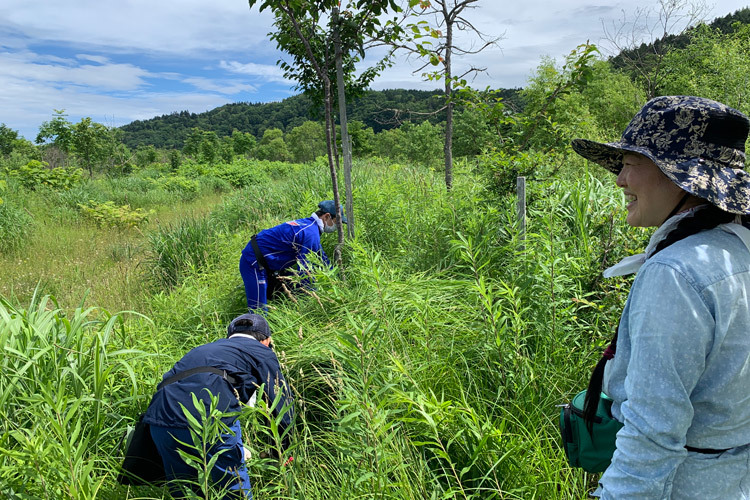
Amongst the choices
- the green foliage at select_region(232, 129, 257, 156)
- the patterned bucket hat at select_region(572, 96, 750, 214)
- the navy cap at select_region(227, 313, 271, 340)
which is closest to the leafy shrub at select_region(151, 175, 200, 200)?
the navy cap at select_region(227, 313, 271, 340)

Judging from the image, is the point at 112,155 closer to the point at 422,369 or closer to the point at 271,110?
the point at 422,369

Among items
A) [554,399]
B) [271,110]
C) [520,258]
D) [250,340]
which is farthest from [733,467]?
[271,110]

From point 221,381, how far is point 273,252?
2.54m

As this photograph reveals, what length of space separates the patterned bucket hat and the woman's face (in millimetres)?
55

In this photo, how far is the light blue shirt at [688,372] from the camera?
847 mm

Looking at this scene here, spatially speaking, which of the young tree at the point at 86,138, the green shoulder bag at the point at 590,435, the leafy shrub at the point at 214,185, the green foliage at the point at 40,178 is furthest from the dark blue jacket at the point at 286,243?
the young tree at the point at 86,138

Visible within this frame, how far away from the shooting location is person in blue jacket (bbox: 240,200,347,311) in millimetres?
4629

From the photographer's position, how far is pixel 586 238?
Result: 12.3 ft

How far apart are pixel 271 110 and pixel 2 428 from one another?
116 meters

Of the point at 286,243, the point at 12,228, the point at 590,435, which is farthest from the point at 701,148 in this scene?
the point at 12,228

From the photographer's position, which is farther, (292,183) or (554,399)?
(292,183)

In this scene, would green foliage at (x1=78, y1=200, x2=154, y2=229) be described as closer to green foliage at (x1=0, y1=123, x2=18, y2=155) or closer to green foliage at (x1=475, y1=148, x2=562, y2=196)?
green foliage at (x1=475, y1=148, x2=562, y2=196)

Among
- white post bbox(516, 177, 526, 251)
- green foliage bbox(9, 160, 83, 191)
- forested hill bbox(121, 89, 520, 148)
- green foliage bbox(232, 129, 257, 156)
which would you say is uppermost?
forested hill bbox(121, 89, 520, 148)

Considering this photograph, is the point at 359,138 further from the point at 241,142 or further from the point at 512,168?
the point at 512,168
